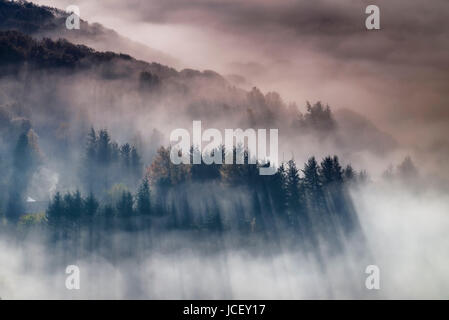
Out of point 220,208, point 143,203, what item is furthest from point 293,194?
point 143,203

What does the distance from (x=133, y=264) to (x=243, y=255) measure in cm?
1596

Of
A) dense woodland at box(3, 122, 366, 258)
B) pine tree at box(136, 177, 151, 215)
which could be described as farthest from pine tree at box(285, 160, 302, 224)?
pine tree at box(136, 177, 151, 215)

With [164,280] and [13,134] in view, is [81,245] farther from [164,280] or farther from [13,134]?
[13,134]

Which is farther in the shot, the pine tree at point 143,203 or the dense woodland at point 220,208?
the pine tree at point 143,203

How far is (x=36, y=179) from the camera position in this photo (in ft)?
539

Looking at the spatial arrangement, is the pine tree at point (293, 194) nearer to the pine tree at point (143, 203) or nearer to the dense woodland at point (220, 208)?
the dense woodland at point (220, 208)

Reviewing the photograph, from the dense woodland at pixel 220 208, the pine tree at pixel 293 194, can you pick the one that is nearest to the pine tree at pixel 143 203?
the dense woodland at pixel 220 208

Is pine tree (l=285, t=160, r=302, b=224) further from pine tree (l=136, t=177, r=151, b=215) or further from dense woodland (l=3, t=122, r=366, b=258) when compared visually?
pine tree (l=136, t=177, r=151, b=215)

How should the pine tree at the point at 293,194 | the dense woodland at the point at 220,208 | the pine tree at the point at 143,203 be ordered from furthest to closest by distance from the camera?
the pine tree at the point at 293,194, the pine tree at the point at 143,203, the dense woodland at the point at 220,208

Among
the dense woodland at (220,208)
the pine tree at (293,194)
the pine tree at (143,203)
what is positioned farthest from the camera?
the pine tree at (293,194)

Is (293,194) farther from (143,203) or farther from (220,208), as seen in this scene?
(143,203)

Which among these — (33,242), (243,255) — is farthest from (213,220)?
(33,242)

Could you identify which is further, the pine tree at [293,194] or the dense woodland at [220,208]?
the pine tree at [293,194]

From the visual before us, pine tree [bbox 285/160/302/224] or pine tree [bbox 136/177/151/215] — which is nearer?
pine tree [bbox 136/177/151/215]
